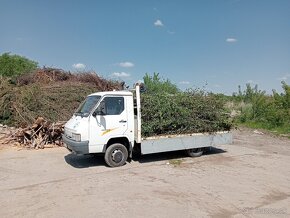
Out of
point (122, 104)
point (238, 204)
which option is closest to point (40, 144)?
point (122, 104)

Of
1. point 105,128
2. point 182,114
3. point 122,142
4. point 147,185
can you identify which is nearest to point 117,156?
point 122,142

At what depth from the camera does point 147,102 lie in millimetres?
10156

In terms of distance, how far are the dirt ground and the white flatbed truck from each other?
549 millimetres

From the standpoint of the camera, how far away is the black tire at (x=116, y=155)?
9.30 m

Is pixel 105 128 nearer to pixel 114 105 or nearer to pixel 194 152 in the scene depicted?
pixel 114 105

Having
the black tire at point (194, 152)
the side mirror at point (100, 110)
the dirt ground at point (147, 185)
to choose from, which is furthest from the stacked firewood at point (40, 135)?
the black tire at point (194, 152)

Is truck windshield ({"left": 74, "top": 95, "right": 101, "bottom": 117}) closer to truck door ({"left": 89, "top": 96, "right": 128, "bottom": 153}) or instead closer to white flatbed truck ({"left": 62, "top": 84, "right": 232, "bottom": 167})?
white flatbed truck ({"left": 62, "top": 84, "right": 232, "bottom": 167})

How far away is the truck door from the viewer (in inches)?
353

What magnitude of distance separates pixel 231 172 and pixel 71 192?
4.67m

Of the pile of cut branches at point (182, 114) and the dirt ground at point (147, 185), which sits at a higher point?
the pile of cut branches at point (182, 114)

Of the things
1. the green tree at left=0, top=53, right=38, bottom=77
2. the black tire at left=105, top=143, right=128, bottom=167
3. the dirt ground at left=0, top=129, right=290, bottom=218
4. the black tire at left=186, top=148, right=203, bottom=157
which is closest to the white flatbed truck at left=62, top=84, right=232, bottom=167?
the black tire at left=105, top=143, right=128, bottom=167

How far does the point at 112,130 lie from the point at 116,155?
825 mm

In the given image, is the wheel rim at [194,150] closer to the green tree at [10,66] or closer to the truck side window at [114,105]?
the truck side window at [114,105]

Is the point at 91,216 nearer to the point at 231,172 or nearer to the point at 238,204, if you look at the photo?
the point at 238,204
